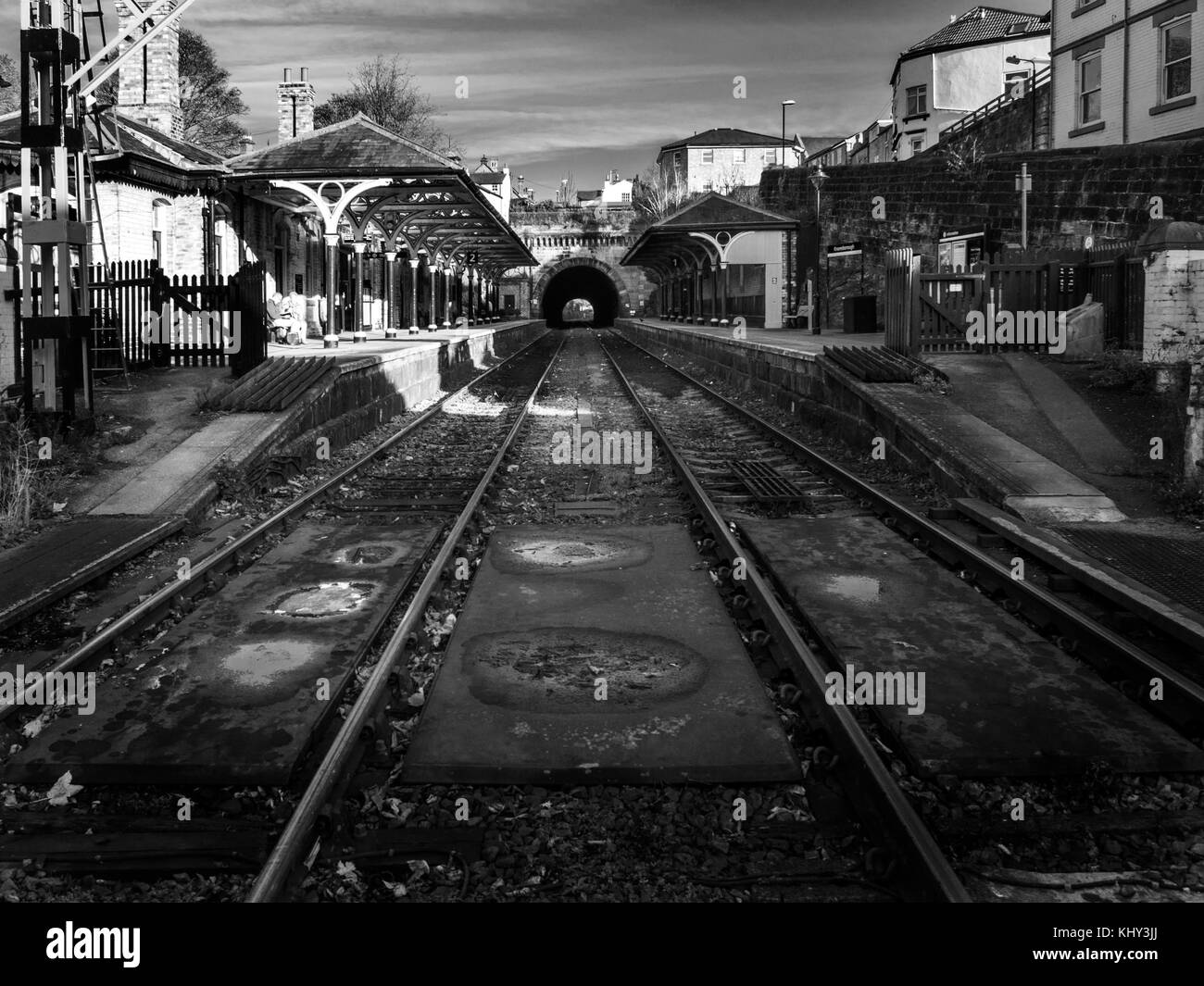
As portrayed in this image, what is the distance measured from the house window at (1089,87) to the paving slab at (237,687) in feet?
89.2

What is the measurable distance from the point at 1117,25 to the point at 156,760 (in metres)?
29.1

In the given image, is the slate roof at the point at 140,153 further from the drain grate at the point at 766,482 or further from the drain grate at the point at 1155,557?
the drain grate at the point at 1155,557

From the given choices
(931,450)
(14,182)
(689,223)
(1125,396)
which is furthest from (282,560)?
(689,223)

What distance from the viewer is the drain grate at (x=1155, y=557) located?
598 centimetres

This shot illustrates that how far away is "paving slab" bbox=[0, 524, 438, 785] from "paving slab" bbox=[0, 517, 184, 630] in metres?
0.81

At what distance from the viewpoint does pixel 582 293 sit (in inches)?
3209

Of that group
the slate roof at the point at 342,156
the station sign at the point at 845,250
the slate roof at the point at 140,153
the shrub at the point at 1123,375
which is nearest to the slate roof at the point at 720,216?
the station sign at the point at 845,250

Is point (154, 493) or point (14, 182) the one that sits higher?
point (14, 182)

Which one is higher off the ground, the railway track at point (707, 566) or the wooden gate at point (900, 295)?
the wooden gate at point (900, 295)

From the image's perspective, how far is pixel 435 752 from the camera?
13.2ft

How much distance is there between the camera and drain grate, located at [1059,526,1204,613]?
19.6 ft

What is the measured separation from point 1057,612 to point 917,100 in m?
52.2

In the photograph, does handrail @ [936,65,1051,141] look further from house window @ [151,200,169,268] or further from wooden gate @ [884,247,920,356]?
house window @ [151,200,169,268]

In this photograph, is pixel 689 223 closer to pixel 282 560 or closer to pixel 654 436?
pixel 654 436
